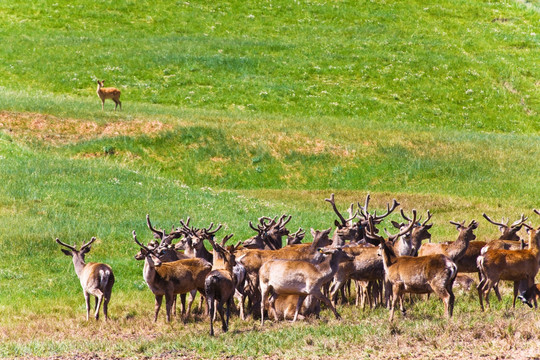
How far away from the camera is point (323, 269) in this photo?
14820mm

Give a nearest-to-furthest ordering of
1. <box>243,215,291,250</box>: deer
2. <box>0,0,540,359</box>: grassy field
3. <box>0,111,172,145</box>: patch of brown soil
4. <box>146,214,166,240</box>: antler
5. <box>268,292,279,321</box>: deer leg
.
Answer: <box>0,0,540,359</box>: grassy field, <box>268,292,279,321</box>: deer leg, <box>146,214,166,240</box>: antler, <box>243,215,291,250</box>: deer, <box>0,111,172,145</box>: patch of brown soil

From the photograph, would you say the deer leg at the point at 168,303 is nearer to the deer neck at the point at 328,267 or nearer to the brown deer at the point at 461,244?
the deer neck at the point at 328,267

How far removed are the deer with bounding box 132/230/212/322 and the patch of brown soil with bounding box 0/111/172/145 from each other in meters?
22.2

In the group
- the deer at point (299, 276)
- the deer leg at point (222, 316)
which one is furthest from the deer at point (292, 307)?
the deer leg at point (222, 316)

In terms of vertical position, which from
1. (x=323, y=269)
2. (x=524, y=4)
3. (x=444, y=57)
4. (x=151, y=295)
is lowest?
(x=151, y=295)

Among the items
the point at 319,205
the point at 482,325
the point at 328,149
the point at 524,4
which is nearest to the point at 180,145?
the point at 328,149

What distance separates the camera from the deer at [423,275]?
1430cm

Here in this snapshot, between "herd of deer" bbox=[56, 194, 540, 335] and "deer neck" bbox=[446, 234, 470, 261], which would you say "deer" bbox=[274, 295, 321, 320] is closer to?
"herd of deer" bbox=[56, 194, 540, 335]

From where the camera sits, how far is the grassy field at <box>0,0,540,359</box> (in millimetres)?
14016

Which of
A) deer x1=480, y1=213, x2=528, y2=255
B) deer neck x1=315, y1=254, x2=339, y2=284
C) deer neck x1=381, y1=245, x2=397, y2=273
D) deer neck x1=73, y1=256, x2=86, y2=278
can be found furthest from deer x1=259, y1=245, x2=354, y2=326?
deer neck x1=73, y1=256, x2=86, y2=278

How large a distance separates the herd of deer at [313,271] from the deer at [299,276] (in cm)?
2

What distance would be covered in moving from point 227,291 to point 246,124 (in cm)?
2622

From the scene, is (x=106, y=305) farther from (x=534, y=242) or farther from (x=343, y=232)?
(x=534, y=242)

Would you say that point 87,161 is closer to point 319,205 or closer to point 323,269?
point 319,205
